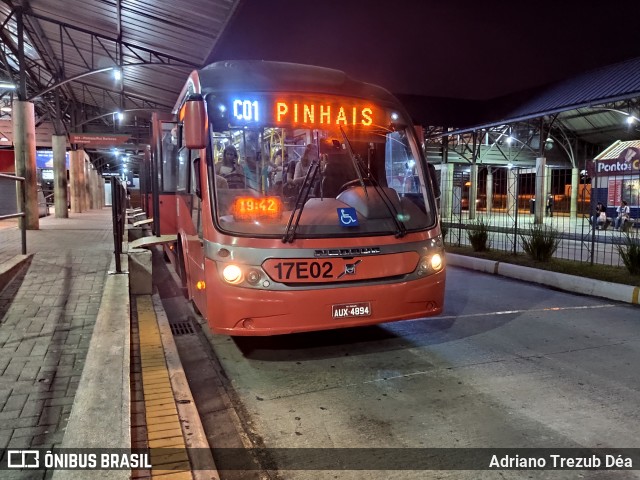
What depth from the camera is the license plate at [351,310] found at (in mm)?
4891

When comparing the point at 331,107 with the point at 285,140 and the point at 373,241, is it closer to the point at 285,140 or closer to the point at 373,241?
the point at 285,140

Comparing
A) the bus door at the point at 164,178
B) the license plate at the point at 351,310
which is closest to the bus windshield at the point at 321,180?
the license plate at the point at 351,310

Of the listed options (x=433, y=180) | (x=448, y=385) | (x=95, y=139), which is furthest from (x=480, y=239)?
(x=95, y=139)

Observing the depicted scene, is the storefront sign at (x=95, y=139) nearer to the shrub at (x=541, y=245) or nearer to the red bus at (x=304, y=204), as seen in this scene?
the shrub at (x=541, y=245)

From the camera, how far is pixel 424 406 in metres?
4.29

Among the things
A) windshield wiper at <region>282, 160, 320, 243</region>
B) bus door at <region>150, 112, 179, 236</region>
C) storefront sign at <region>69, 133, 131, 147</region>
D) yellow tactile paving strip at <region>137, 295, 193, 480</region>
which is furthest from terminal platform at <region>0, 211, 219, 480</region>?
storefront sign at <region>69, 133, 131, 147</region>

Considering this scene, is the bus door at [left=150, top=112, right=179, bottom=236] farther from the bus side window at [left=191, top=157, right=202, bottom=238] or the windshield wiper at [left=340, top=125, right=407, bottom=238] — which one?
the windshield wiper at [left=340, top=125, right=407, bottom=238]

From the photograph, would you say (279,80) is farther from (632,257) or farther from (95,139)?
(95,139)

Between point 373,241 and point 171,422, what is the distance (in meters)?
2.46

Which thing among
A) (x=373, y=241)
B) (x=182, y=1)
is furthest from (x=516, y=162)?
(x=373, y=241)

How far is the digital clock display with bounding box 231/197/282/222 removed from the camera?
5.02 metres

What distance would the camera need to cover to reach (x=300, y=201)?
201 inches

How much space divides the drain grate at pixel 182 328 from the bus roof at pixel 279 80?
3.14 metres

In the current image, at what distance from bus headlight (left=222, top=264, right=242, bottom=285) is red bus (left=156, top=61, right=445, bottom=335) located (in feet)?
0.04
